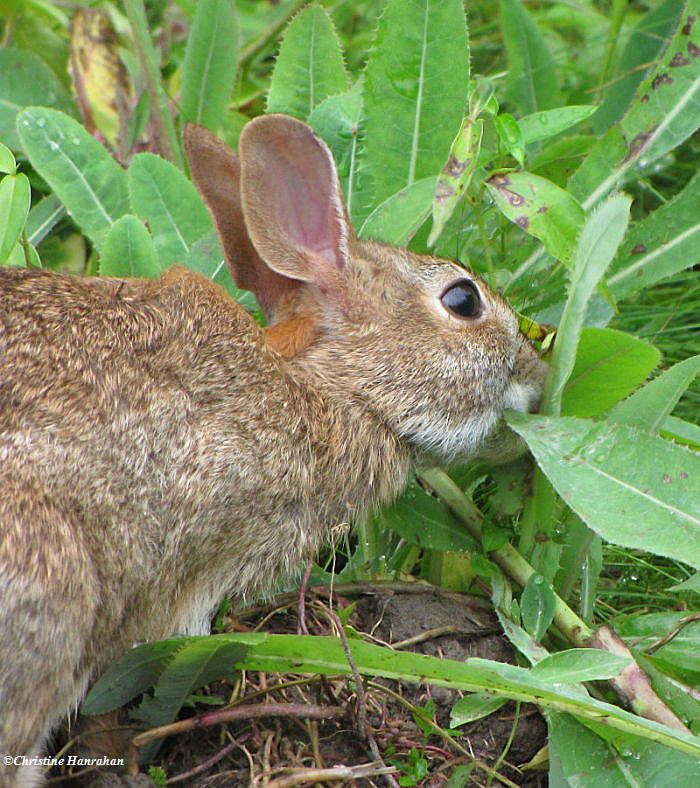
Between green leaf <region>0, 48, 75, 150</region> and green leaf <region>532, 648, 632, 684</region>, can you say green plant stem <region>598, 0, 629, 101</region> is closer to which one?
green leaf <region>0, 48, 75, 150</region>

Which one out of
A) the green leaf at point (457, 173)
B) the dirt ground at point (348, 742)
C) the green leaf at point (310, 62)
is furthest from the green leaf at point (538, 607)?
the green leaf at point (310, 62)

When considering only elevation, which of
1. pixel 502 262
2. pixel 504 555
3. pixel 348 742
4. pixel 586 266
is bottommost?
pixel 348 742

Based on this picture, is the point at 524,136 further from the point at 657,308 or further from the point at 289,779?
the point at 289,779

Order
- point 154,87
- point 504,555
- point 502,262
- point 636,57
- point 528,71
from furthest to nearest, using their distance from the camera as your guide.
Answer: point 636,57 < point 528,71 < point 154,87 < point 502,262 < point 504,555

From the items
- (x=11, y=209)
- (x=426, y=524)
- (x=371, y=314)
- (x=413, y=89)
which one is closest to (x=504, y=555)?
(x=426, y=524)

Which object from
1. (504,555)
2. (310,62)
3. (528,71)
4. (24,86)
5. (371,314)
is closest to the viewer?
(504,555)

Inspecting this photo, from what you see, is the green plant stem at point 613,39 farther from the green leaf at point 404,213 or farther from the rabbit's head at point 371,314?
the rabbit's head at point 371,314

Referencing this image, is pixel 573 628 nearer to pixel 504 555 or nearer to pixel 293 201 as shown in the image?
pixel 504 555

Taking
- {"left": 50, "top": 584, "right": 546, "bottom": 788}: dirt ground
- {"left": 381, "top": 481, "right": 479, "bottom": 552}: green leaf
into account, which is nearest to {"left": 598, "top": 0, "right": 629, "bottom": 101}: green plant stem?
{"left": 381, "top": 481, "right": 479, "bottom": 552}: green leaf
